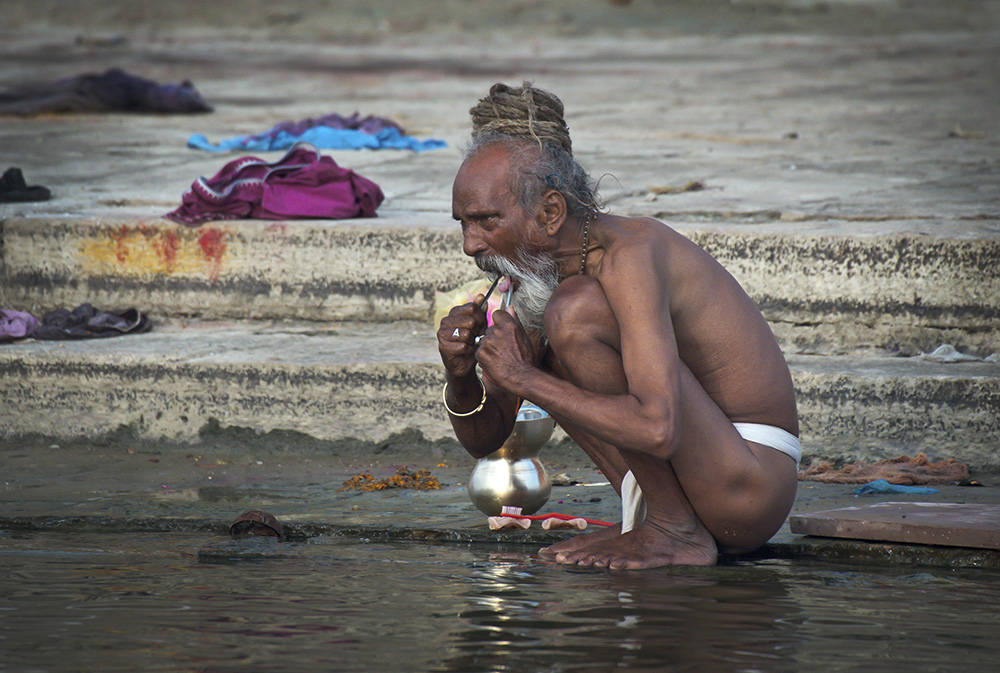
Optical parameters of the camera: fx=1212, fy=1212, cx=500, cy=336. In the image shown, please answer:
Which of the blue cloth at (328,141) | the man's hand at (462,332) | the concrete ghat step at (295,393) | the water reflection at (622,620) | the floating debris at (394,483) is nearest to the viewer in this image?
the water reflection at (622,620)

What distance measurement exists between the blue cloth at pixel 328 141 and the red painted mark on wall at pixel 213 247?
2.69 metres

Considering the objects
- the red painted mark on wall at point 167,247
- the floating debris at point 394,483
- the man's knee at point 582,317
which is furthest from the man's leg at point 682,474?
the red painted mark on wall at point 167,247

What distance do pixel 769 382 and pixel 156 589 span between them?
5.51 ft

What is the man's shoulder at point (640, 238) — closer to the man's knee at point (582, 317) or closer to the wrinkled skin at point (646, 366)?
the wrinkled skin at point (646, 366)

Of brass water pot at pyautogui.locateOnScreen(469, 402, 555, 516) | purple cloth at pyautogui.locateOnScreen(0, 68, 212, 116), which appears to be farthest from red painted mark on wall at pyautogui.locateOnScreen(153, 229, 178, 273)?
purple cloth at pyautogui.locateOnScreen(0, 68, 212, 116)

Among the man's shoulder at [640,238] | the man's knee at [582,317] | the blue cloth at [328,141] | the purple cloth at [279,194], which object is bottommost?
the man's knee at [582,317]

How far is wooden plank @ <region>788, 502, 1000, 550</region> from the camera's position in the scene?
10.5ft

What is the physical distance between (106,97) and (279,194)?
5.39 metres

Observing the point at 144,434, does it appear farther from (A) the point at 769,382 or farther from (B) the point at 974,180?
(B) the point at 974,180

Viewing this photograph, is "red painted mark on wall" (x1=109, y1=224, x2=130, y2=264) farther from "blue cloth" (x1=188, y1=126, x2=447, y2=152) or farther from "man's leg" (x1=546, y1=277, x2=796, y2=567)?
"man's leg" (x1=546, y1=277, x2=796, y2=567)

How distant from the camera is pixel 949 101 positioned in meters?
10.2

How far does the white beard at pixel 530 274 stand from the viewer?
126 inches

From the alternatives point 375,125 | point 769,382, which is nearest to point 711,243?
point 769,382

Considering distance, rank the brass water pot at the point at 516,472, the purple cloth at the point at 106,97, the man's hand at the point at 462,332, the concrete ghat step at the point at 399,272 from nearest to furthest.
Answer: the man's hand at the point at 462,332, the brass water pot at the point at 516,472, the concrete ghat step at the point at 399,272, the purple cloth at the point at 106,97
